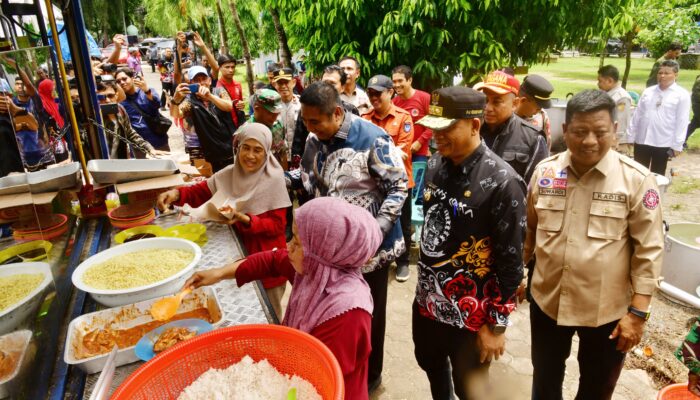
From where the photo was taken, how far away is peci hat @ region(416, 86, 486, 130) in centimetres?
200

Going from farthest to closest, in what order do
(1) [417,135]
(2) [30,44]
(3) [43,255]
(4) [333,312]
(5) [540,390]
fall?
(1) [417,135]
(2) [30,44]
(5) [540,390]
(3) [43,255]
(4) [333,312]

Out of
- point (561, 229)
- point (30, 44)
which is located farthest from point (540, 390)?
point (30, 44)

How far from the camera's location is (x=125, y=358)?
5.49 feet

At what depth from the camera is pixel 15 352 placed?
1455 millimetres

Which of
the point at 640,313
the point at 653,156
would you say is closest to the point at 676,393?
the point at 640,313

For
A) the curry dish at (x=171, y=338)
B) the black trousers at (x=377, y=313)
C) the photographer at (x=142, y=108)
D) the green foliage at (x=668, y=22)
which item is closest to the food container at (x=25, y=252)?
the curry dish at (x=171, y=338)

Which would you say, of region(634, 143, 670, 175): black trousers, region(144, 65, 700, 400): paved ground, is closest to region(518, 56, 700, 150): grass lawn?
region(634, 143, 670, 175): black trousers

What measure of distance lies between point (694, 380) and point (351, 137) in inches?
78.7

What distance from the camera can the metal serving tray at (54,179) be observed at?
1.88 meters

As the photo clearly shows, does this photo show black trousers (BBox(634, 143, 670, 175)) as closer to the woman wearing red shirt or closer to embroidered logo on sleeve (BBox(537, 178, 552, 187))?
embroidered logo on sleeve (BBox(537, 178, 552, 187))

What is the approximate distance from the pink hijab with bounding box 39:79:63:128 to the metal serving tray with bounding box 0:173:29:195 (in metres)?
0.90

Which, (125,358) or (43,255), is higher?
(43,255)

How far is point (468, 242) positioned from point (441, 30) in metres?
4.42

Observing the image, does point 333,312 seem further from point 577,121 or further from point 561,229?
point 577,121
